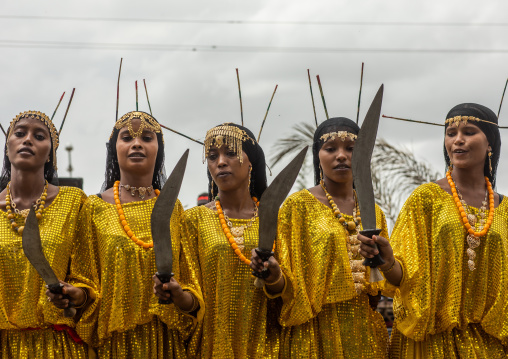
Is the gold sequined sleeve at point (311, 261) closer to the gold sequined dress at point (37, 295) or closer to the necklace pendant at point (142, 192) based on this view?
the necklace pendant at point (142, 192)

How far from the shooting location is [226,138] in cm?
477

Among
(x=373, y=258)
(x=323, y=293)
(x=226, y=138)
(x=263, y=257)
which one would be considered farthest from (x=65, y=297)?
(x=373, y=258)

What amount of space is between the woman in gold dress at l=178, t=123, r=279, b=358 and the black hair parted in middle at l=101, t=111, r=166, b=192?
296 millimetres

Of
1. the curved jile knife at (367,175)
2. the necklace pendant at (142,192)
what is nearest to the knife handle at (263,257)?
the curved jile knife at (367,175)

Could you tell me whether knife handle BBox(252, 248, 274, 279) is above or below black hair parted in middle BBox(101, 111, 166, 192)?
below

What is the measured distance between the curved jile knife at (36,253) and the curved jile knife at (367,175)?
62.4 inches

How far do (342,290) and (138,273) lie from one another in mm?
1165

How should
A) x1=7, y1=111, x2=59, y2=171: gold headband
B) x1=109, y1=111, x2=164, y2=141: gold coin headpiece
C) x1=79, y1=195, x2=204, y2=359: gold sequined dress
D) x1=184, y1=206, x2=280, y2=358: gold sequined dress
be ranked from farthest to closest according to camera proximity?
x1=109, y1=111, x2=164, y2=141: gold coin headpiece → x1=7, y1=111, x2=59, y2=171: gold headband → x1=184, y1=206, x2=280, y2=358: gold sequined dress → x1=79, y1=195, x2=204, y2=359: gold sequined dress

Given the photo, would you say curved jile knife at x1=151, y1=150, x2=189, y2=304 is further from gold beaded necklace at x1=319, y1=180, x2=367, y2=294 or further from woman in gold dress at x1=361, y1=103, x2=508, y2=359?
woman in gold dress at x1=361, y1=103, x2=508, y2=359

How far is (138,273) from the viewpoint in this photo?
14.6 ft

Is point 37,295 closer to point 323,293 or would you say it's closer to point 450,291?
point 323,293

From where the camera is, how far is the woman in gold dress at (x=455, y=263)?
14.7 feet

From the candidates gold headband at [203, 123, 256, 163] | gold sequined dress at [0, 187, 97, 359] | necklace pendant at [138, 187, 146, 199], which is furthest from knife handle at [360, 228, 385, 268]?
gold sequined dress at [0, 187, 97, 359]

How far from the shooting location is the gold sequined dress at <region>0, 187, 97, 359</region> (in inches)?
169
